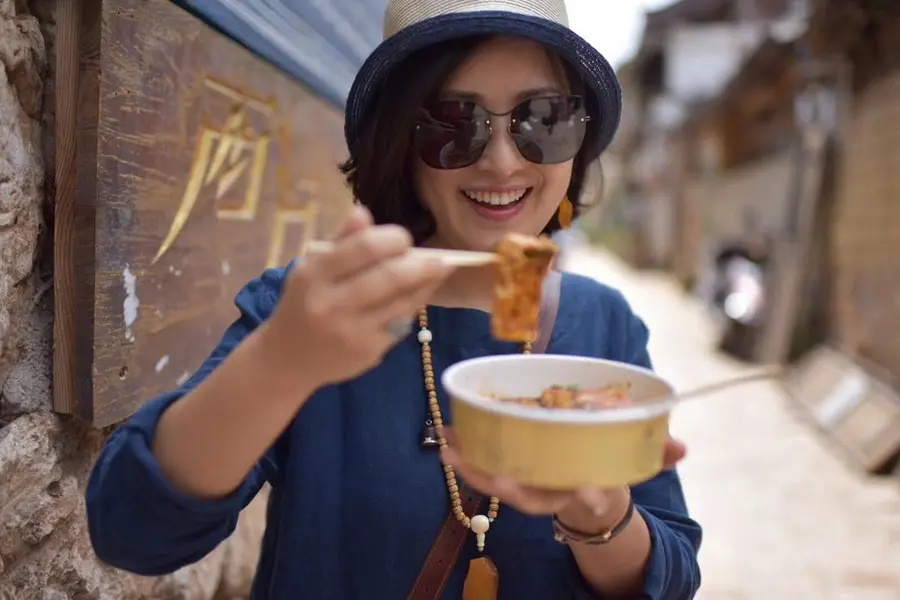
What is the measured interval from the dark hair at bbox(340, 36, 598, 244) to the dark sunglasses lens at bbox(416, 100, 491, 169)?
0.05 m

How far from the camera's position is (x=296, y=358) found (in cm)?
89

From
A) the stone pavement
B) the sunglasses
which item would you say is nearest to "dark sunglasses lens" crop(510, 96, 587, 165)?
the sunglasses

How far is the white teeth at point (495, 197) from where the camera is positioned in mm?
1329

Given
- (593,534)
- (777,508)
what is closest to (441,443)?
(593,534)

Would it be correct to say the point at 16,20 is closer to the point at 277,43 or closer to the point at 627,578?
the point at 277,43

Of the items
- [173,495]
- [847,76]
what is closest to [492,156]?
Result: [173,495]

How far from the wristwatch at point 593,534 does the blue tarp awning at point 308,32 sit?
4.63 feet

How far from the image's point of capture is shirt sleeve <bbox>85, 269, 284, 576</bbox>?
97cm

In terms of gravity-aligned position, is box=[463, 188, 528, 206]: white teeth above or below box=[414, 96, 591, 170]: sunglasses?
below

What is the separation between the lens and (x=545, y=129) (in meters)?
1.30

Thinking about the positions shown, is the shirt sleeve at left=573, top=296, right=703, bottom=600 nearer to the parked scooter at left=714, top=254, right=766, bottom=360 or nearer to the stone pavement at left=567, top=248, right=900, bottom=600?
the stone pavement at left=567, top=248, right=900, bottom=600

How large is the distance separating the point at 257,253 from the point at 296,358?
5.05ft

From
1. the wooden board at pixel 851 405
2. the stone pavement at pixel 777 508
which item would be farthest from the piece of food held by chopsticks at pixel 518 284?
the wooden board at pixel 851 405

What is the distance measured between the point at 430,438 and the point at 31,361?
0.78 metres
